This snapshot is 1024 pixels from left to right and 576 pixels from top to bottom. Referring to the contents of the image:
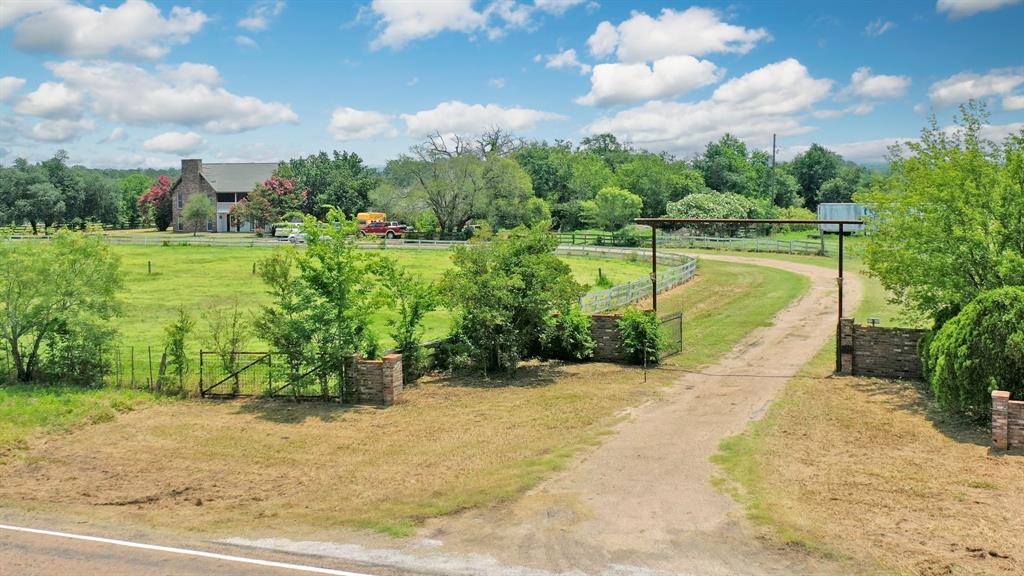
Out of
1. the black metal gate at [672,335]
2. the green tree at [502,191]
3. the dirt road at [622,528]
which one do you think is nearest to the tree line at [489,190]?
the green tree at [502,191]

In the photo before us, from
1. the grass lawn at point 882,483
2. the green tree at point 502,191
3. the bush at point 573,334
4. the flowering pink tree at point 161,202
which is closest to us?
the grass lawn at point 882,483

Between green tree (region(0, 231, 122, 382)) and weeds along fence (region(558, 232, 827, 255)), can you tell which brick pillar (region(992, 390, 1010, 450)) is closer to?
green tree (region(0, 231, 122, 382))

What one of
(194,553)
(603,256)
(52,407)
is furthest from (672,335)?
(603,256)

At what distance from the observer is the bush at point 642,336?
25312 millimetres

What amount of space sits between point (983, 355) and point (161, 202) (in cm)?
10741

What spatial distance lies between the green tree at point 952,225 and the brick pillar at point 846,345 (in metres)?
1.56

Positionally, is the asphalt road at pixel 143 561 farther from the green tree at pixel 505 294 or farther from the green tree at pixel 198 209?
the green tree at pixel 198 209

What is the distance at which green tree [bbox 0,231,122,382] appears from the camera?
23.1 metres

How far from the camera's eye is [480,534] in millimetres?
12156

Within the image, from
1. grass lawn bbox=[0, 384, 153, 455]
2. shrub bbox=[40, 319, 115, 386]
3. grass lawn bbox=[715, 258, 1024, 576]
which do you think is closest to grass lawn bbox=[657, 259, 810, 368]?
grass lawn bbox=[715, 258, 1024, 576]

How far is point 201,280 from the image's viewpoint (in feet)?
157

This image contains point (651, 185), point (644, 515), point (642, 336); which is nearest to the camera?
point (644, 515)

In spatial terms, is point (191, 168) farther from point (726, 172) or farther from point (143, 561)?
point (143, 561)

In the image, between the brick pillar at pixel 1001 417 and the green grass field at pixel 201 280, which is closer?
the brick pillar at pixel 1001 417
